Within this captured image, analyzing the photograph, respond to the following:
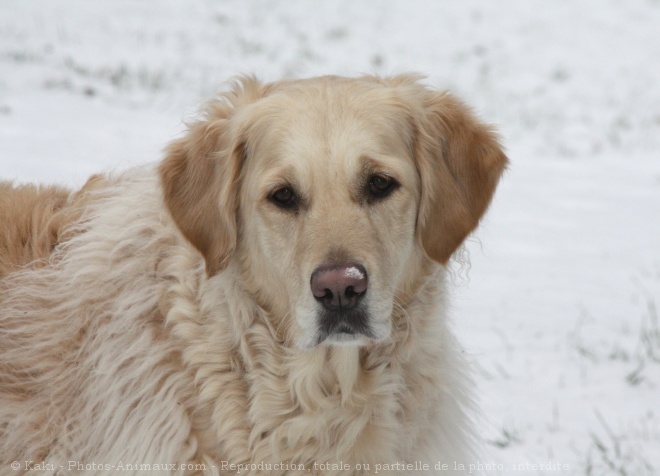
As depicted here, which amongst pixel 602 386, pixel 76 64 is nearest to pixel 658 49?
pixel 76 64

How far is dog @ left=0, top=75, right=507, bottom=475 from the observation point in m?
3.30

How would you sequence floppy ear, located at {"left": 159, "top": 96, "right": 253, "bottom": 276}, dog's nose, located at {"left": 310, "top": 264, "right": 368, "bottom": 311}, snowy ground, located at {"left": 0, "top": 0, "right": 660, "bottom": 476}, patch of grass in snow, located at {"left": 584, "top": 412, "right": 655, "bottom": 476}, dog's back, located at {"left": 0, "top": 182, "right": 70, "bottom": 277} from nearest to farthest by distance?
1. dog's nose, located at {"left": 310, "top": 264, "right": 368, "bottom": 311}
2. floppy ear, located at {"left": 159, "top": 96, "right": 253, "bottom": 276}
3. dog's back, located at {"left": 0, "top": 182, "right": 70, "bottom": 277}
4. patch of grass in snow, located at {"left": 584, "top": 412, "right": 655, "bottom": 476}
5. snowy ground, located at {"left": 0, "top": 0, "right": 660, "bottom": 476}

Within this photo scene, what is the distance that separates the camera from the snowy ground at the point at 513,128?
16.4ft

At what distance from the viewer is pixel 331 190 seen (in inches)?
127

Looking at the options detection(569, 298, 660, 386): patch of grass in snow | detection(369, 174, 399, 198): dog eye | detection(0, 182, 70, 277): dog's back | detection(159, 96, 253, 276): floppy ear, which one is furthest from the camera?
detection(569, 298, 660, 386): patch of grass in snow

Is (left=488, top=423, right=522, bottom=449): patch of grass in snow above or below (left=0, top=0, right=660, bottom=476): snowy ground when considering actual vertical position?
above

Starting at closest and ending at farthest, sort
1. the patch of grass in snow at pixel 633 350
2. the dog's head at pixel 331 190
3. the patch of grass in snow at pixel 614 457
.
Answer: the dog's head at pixel 331 190 < the patch of grass in snow at pixel 614 457 < the patch of grass in snow at pixel 633 350

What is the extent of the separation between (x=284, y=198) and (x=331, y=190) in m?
0.20

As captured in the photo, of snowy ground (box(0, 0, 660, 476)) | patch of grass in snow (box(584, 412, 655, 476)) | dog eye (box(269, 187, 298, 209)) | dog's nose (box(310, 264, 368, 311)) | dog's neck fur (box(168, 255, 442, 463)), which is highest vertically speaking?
dog eye (box(269, 187, 298, 209))

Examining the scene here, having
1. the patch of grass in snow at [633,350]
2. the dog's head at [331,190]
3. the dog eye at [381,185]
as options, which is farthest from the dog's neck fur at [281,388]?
the patch of grass in snow at [633,350]

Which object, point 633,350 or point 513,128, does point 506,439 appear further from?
point 513,128

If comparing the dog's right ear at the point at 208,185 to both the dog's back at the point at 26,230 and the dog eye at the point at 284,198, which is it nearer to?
the dog eye at the point at 284,198

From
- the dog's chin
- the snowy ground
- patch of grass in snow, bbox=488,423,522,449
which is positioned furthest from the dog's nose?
patch of grass in snow, bbox=488,423,522,449

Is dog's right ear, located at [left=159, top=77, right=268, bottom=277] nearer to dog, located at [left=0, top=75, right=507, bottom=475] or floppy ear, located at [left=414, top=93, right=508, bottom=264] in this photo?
dog, located at [left=0, top=75, right=507, bottom=475]
